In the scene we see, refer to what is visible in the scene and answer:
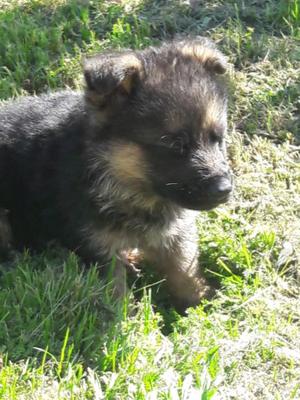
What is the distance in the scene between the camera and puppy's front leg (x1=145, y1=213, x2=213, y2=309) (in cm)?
488

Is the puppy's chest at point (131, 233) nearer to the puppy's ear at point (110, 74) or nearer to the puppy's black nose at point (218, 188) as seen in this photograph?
the puppy's black nose at point (218, 188)

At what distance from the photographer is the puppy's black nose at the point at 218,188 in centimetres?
418

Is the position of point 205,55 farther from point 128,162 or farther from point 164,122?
point 128,162

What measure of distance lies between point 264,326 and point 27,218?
1565 mm

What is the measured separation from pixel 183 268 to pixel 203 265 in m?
0.26

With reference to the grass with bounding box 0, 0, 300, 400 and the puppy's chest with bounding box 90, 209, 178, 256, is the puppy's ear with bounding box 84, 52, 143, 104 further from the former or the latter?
the grass with bounding box 0, 0, 300, 400

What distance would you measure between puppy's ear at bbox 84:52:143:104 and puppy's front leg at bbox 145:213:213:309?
0.94 m

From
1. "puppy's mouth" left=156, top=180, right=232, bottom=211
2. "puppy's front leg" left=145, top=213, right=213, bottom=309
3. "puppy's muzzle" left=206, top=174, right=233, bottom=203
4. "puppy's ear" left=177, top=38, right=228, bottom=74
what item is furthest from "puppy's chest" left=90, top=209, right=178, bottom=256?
"puppy's ear" left=177, top=38, right=228, bottom=74

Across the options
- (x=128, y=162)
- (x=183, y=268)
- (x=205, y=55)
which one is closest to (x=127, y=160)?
(x=128, y=162)

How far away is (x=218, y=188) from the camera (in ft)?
13.7

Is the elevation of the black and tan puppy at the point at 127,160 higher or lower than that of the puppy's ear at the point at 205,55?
lower

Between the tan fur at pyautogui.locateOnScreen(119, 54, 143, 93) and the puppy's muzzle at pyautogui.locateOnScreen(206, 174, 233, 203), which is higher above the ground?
the tan fur at pyautogui.locateOnScreen(119, 54, 143, 93)

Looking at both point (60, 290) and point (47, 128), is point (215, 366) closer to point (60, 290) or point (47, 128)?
point (60, 290)

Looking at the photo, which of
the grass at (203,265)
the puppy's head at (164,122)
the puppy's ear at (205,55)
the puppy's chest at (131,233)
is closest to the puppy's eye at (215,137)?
the puppy's head at (164,122)
